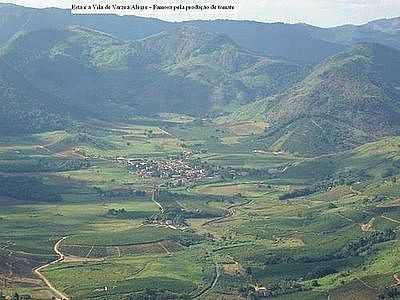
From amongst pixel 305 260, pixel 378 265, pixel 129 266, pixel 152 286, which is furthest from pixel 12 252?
pixel 378 265

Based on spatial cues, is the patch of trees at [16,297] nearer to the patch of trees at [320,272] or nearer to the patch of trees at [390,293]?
the patch of trees at [320,272]

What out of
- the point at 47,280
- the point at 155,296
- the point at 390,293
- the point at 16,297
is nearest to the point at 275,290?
the point at 390,293

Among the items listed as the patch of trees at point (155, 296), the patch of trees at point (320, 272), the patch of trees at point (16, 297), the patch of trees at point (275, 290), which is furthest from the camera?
the patch of trees at point (320, 272)

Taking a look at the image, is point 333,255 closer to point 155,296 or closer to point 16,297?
point 155,296

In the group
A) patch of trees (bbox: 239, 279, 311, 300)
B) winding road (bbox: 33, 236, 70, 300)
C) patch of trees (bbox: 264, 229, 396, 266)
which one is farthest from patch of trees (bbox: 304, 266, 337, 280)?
winding road (bbox: 33, 236, 70, 300)

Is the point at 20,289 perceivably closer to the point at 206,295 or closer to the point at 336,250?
the point at 206,295

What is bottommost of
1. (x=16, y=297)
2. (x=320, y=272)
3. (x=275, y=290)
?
(x=275, y=290)

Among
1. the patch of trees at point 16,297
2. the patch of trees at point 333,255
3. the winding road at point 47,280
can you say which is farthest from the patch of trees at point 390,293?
the patch of trees at point 16,297

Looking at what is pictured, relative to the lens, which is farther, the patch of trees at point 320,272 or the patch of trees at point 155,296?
the patch of trees at point 320,272

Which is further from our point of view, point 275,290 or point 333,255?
point 333,255

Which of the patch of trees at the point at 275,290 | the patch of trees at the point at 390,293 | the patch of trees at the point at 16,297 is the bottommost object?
the patch of trees at the point at 275,290

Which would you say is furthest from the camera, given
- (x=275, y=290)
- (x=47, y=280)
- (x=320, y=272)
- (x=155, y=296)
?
(x=320, y=272)

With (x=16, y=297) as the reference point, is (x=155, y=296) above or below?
below
